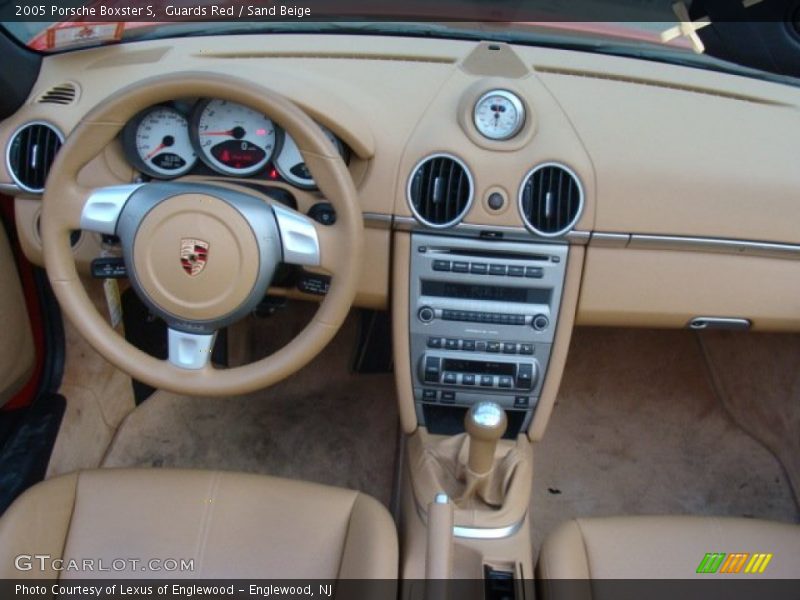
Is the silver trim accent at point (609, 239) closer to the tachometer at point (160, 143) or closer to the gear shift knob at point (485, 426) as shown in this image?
the gear shift knob at point (485, 426)

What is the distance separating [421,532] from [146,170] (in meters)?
0.97

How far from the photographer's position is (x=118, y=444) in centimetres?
237

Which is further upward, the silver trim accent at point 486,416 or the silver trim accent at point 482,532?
the silver trim accent at point 486,416

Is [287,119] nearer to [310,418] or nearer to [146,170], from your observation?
[146,170]

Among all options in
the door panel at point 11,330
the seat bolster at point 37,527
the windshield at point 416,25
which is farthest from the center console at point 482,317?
the door panel at point 11,330

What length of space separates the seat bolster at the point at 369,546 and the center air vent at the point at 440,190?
0.61m

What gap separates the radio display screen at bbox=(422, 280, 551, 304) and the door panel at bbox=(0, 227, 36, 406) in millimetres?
1091

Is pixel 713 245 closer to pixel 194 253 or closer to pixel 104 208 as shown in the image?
pixel 194 253

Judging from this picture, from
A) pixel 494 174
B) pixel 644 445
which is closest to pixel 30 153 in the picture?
pixel 494 174

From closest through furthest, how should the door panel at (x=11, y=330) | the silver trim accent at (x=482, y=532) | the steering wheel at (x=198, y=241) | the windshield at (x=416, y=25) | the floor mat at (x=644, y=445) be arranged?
the steering wheel at (x=198, y=241) → the silver trim accent at (x=482, y=532) → the windshield at (x=416, y=25) → the door panel at (x=11, y=330) → the floor mat at (x=644, y=445)

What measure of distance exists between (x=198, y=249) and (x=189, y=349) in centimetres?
20

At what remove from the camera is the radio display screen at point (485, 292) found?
1.78 metres

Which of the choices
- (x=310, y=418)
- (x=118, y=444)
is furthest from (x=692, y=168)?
(x=118, y=444)

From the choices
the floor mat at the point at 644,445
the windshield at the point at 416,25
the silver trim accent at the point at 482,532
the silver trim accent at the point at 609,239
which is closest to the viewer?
the silver trim accent at the point at 482,532
